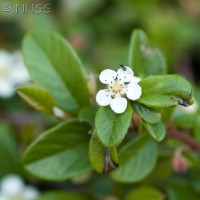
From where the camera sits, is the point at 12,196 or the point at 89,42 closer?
the point at 12,196

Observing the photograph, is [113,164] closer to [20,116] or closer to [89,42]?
[20,116]

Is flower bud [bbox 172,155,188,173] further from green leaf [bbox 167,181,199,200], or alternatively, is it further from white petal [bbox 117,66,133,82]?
white petal [bbox 117,66,133,82]

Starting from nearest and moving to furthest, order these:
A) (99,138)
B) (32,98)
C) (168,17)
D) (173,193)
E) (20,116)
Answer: (99,138)
(32,98)
(173,193)
(20,116)
(168,17)

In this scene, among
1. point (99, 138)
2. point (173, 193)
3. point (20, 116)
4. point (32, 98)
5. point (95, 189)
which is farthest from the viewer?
point (20, 116)

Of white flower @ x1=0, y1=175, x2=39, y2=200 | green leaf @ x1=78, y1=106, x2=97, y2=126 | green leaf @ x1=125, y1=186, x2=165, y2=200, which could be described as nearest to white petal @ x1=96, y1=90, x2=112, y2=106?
green leaf @ x1=78, y1=106, x2=97, y2=126

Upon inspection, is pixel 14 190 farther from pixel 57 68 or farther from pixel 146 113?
pixel 146 113

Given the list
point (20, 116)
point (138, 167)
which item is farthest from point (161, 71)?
point (20, 116)

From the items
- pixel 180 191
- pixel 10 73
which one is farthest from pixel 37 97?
pixel 10 73
